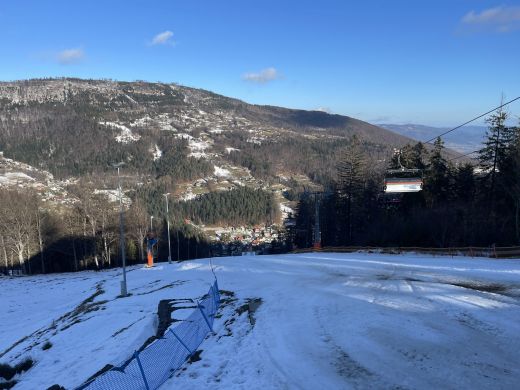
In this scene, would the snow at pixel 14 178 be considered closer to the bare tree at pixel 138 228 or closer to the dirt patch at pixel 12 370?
the bare tree at pixel 138 228

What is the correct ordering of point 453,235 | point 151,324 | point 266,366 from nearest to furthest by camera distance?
point 266,366
point 151,324
point 453,235

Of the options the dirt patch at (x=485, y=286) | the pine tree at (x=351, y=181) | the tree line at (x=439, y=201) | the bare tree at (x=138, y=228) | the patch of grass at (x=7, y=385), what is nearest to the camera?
the patch of grass at (x=7, y=385)

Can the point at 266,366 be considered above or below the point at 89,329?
above

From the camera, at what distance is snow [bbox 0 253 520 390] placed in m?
11.0

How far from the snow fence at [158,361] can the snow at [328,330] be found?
1.61ft

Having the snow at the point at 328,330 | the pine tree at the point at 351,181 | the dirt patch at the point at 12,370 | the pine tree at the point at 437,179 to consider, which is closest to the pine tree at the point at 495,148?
the pine tree at the point at 437,179

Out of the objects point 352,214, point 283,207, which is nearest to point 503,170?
point 352,214

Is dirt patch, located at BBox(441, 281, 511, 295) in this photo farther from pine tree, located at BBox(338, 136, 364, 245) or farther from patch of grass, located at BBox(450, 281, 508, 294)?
pine tree, located at BBox(338, 136, 364, 245)

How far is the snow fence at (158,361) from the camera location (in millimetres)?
10945

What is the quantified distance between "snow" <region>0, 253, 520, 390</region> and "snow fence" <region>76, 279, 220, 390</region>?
49 centimetres

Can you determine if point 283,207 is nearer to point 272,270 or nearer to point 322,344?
point 272,270

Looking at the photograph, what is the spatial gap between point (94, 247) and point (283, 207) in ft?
380

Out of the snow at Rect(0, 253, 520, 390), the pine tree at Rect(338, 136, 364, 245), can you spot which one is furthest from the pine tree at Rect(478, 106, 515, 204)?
the snow at Rect(0, 253, 520, 390)

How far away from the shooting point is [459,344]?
40.7 feet
